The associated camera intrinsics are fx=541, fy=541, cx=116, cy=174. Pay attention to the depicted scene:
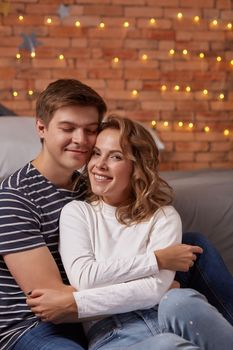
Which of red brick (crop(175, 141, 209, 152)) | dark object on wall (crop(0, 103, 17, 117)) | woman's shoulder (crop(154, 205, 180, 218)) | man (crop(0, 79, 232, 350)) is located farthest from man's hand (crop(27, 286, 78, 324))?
red brick (crop(175, 141, 209, 152))

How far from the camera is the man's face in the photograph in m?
1.45

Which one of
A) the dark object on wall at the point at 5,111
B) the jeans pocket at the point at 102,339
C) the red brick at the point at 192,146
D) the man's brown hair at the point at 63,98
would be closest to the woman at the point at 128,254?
the jeans pocket at the point at 102,339

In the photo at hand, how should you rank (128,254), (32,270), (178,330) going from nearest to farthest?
(178,330), (32,270), (128,254)

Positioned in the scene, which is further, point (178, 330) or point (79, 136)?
point (79, 136)

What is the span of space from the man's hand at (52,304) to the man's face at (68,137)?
0.37 meters

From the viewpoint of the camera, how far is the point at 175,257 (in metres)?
1.37

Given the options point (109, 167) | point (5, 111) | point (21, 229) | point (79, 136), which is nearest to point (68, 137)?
point (79, 136)

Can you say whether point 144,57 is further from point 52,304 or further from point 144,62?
point 52,304

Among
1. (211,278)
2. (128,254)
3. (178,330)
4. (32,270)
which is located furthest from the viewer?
(211,278)

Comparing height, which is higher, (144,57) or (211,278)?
(144,57)

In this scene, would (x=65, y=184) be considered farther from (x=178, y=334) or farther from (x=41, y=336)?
(x=178, y=334)

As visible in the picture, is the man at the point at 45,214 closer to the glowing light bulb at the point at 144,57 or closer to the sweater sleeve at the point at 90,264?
the sweater sleeve at the point at 90,264

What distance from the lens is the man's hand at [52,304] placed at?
1.26 m

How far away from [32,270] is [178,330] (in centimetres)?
37
